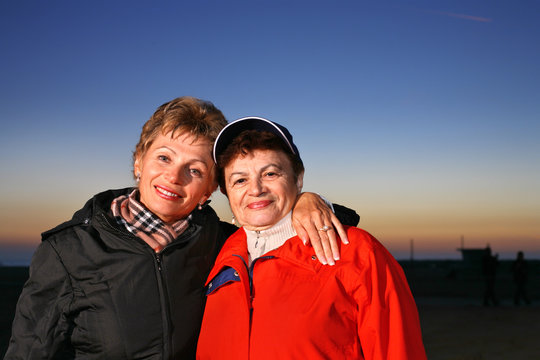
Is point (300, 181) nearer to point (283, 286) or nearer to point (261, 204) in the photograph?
point (261, 204)

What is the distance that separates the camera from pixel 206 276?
2957 millimetres

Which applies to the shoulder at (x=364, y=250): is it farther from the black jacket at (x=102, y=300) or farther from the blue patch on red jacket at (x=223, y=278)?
the black jacket at (x=102, y=300)

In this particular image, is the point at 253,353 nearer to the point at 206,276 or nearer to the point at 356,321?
the point at 356,321


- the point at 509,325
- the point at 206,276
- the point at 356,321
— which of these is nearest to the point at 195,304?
the point at 206,276

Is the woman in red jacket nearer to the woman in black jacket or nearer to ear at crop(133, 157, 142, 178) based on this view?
the woman in black jacket

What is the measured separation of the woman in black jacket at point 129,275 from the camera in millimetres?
2602

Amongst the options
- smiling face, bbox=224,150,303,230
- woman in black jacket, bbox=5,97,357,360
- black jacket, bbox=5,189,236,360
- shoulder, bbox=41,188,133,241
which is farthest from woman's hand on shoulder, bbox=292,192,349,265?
shoulder, bbox=41,188,133,241

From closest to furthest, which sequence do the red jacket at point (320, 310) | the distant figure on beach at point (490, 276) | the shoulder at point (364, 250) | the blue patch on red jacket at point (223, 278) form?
the red jacket at point (320, 310) → the shoulder at point (364, 250) → the blue patch on red jacket at point (223, 278) → the distant figure on beach at point (490, 276)

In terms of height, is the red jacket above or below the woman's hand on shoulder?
below

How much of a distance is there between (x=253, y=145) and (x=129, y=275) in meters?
1.05

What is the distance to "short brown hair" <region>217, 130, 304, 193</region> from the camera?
2.74 m

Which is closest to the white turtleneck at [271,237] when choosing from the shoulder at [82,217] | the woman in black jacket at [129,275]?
the woman in black jacket at [129,275]

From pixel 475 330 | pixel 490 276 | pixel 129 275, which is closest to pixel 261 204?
pixel 129 275

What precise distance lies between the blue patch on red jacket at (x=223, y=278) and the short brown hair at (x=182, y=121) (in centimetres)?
87
